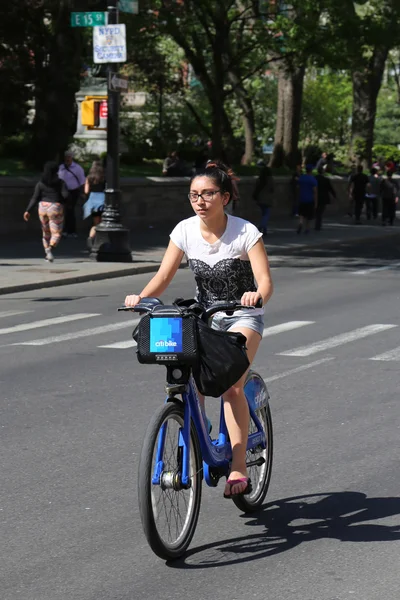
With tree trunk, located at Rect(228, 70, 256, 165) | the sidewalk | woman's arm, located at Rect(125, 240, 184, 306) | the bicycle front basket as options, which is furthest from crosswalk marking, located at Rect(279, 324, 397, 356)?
tree trunk, located at Rect(228, 70, 256, 165)

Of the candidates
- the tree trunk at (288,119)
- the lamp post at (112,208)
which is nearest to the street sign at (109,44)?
the lamp post at (112,208)

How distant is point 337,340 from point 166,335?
26.9ft

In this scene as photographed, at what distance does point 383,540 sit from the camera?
19.7 ft

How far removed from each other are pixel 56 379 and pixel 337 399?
254cm

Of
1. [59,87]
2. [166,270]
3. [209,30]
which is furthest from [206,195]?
[209,30]

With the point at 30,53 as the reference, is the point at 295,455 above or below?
below

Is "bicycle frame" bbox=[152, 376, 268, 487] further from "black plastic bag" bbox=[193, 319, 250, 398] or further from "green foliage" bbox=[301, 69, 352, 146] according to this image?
"green foliage" bbox=[301, 69, 352, 146]

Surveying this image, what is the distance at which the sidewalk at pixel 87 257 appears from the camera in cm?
1986

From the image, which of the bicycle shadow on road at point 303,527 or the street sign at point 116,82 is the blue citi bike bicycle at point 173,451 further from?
the street sign at point 116,82

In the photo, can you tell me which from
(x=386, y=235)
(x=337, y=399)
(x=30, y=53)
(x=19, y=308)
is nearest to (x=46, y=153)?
(x=30, y=53)

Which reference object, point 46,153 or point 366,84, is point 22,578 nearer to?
point 46,153

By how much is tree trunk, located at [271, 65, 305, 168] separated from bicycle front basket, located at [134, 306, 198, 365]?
39.1m

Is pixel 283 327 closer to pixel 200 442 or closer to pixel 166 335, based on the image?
pixel 200 442

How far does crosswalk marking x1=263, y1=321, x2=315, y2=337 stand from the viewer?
1426cm
